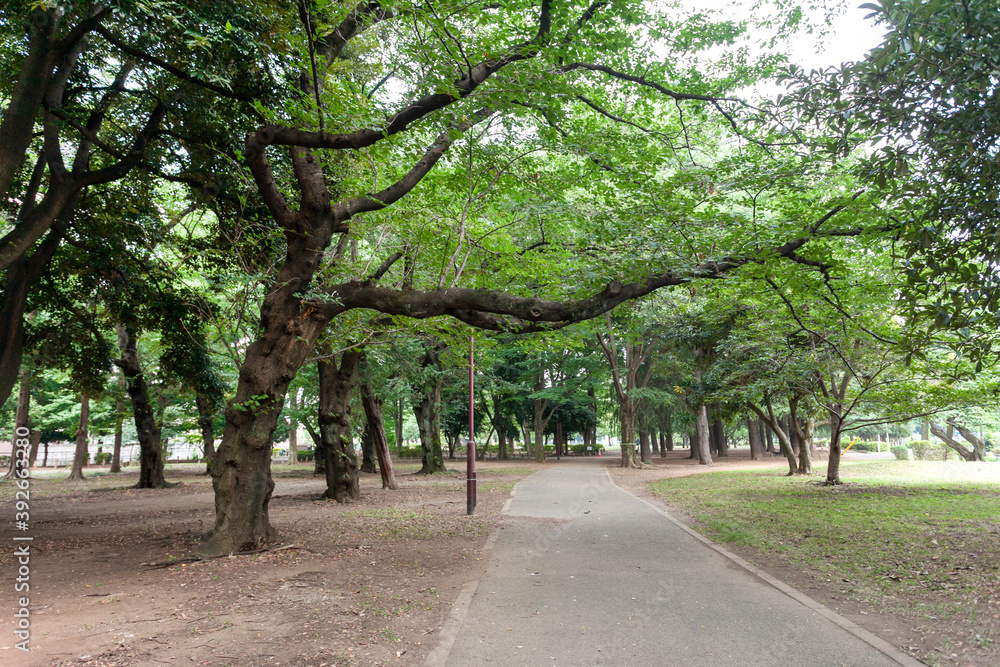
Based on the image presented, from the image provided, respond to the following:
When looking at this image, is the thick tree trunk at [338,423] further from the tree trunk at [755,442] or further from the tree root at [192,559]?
the tree trunk at [755,442]

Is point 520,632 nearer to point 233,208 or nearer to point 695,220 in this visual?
point 695,220

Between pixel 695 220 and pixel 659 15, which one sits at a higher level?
pixel 659 15

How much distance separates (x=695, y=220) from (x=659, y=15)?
383 cm

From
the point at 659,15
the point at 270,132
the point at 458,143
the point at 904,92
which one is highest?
the point at 659,15

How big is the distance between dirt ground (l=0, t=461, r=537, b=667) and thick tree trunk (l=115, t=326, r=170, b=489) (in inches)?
281

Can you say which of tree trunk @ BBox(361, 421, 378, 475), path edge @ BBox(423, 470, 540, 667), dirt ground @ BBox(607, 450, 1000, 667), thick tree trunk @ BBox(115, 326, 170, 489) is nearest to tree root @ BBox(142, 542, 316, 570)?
path edge @ BBox(423, 470, 540, 667)

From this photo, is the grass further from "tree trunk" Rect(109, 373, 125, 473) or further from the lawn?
"tree trunk" Rect(109, 373, 125, 473)

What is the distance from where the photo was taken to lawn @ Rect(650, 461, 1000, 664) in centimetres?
567

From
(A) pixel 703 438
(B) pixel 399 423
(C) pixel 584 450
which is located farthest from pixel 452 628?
(C) pixel 584 450

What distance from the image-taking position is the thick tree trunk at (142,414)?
19.0m

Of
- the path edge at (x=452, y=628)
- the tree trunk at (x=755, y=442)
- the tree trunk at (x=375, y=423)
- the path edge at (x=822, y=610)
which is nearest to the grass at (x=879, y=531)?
the path edge at (x=822, y=610)

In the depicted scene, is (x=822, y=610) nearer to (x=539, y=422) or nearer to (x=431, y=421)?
(x=431, y=421)

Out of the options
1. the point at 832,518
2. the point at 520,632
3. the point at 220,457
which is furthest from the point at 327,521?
the point at 832,518

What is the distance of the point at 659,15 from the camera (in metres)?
10.1
